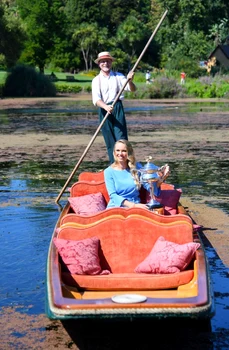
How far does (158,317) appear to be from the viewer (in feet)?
17.2

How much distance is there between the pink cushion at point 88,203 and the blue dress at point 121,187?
36 cm

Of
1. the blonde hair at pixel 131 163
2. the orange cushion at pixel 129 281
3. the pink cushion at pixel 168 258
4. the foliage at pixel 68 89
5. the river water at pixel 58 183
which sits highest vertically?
the blonde hair at pixel 131 163

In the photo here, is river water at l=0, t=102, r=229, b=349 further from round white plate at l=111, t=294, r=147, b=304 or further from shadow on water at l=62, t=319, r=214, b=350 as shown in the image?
round white plate at l=111, t=294, r=147, b=304

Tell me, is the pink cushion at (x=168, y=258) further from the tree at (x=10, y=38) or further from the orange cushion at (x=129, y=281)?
the tree at (x=10, y=38)

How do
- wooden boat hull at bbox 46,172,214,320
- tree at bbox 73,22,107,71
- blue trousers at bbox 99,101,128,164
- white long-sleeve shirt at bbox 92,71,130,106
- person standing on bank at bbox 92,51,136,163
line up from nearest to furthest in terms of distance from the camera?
wooden boat hull at bbox 46,172,214,320 → person standing on bank at bbox 92,51,136,163 → white long-sleeve shirt at bbox 92,71,130,106 → blue trousers at bbox 99,101,128,164 → tree at bbox 73,22,107,71

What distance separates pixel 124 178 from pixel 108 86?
3.30m

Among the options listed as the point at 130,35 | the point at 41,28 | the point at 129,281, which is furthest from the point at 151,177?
the point at 130,35

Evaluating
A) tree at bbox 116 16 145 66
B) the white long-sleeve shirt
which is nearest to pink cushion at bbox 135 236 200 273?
the white long-sleeve shirt

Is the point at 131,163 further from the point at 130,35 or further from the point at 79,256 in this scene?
the point at 130,35

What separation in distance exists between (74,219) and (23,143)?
1516 centimetres

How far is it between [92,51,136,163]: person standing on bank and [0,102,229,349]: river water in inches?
57.1

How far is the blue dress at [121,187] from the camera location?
8.41 m

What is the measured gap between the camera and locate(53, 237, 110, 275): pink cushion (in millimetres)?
6633

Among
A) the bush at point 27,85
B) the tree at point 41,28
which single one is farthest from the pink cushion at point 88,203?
the tree at point 41,28
